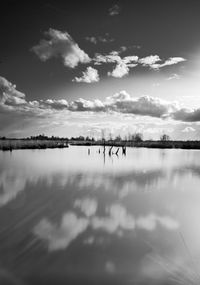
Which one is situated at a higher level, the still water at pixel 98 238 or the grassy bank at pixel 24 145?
the grassy bank at pixel 24 145

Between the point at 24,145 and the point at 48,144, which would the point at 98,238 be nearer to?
the point at 24,145

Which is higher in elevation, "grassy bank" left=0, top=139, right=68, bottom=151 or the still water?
"grassy bank" left=0, top=139, right=68, bottom=151

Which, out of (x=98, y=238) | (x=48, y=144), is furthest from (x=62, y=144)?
(x=98, y=238)

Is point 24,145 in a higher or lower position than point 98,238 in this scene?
higher

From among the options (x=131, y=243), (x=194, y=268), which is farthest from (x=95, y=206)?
(x=194, y=268)

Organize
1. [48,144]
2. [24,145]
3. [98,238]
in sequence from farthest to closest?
[48,144] → [24,145] → [98,238]

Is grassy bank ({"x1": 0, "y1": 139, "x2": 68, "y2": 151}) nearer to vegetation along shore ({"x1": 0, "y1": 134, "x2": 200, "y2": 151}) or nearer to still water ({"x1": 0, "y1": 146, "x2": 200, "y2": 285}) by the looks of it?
vegetation along shore ({"x1": 0, "y1": 134, "x2": 200, "y2": 151})

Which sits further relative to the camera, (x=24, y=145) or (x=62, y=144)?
(x=62, y=144)

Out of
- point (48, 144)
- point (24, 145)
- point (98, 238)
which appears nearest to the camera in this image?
point (98, 238)

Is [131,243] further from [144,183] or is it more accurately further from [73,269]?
[144,183]

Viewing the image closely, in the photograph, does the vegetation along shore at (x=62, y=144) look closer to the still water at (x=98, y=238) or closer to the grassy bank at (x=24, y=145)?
the grassy bank at (x=24, y=145)

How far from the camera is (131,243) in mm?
5484

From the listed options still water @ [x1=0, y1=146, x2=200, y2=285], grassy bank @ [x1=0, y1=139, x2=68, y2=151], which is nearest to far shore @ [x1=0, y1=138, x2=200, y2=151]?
grassy bank @ [x1=0, y1=139, x2=68, y2=151]

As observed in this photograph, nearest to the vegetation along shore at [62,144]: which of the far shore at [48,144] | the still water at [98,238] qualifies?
the far shore at [48,144]
